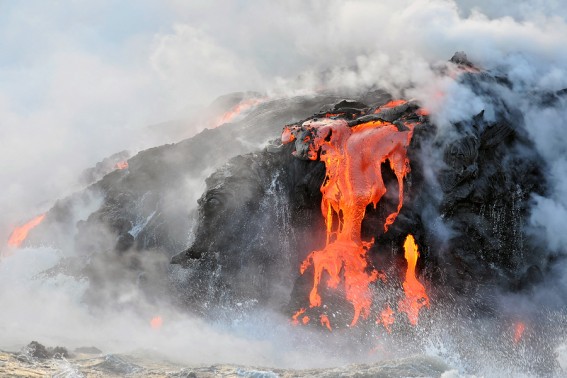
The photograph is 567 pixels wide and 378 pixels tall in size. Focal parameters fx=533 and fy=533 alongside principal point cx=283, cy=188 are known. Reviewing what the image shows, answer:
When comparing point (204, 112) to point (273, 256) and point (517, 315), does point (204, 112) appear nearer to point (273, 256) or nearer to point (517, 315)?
point (273, 256)

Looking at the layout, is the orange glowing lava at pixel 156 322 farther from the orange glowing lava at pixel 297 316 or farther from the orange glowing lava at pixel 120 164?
the orange glowing lava at pixel 120 164

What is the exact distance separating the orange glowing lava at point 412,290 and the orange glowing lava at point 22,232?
4148 centimetres

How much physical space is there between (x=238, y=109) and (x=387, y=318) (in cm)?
3487

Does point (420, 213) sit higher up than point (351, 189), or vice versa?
point (351, 189)

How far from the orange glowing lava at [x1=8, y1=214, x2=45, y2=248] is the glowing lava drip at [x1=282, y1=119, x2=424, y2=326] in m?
34.8

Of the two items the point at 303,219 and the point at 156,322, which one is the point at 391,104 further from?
the point at 156,322

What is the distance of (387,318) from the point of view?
4050cm

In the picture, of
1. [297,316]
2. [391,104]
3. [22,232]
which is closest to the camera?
[297,316]

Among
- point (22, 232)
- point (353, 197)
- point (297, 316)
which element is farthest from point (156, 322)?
point (22, 232)

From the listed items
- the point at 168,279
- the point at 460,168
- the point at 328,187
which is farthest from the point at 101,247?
the point at 460,168

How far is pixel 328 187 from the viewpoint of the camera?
143ft

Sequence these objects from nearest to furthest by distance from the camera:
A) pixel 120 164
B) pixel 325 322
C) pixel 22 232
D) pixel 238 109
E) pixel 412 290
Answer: pixel 325 322, pixel 412 290, pixel 22 232, pixel 120 164, pixel 238 109

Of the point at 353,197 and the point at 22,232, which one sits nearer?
the point at 353,197

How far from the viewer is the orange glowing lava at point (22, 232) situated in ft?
199
